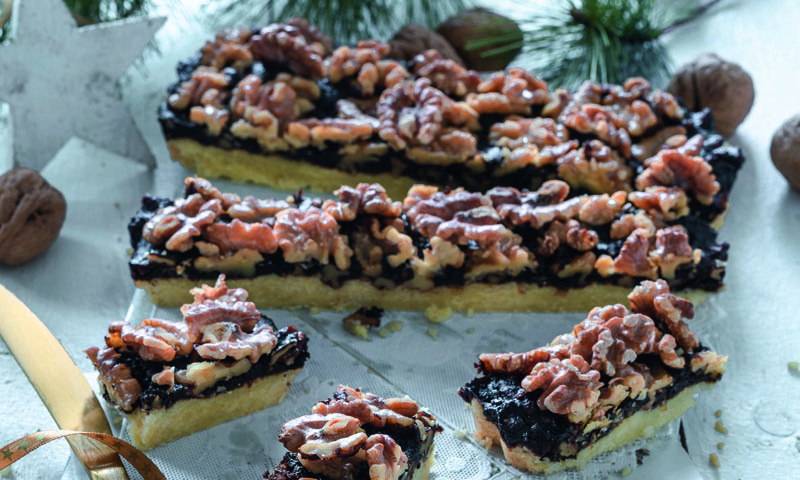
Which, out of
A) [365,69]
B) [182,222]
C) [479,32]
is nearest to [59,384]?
[182,222]

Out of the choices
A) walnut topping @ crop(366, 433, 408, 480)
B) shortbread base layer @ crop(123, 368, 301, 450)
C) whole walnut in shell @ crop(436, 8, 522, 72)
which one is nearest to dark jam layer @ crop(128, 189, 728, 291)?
shortbread base layer @ crop(123, 368, 301, 450)

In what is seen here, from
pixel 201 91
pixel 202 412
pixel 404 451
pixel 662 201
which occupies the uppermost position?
pixel 201 91

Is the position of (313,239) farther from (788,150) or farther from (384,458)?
(788,150)

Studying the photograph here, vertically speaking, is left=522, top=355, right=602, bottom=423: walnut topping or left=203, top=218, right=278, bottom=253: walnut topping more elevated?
left=203, top=218, right=278, bottom=253: walnut topping

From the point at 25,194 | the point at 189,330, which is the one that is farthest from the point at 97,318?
the point at 189,330

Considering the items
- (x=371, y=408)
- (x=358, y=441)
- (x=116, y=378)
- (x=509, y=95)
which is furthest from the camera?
(x=509, y=95)

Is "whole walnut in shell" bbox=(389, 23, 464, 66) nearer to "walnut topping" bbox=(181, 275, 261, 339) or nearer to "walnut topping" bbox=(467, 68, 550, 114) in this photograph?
"walnut topping" bbox=(467, 68, 550, 114)

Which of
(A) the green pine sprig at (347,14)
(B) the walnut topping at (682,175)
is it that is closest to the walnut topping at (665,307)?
(B) the walnut topping at (682,175)
